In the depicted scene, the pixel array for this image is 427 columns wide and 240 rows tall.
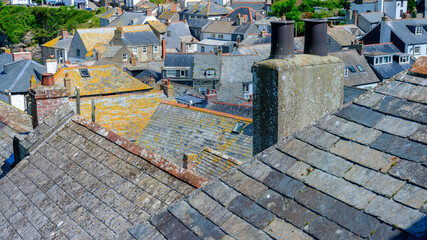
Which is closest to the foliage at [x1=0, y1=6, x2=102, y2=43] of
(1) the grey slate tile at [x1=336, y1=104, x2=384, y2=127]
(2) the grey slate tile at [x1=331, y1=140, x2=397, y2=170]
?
(1) the grey slate tile at [x1=336, y1=104, x2=384, y2=127]

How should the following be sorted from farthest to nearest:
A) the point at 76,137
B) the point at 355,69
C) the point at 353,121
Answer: the point at 355,69, the point at 76,137, the point at 353,121

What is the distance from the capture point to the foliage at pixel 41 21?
102312 mm

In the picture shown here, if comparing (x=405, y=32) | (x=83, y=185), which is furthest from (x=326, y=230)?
(x=405, y=32)

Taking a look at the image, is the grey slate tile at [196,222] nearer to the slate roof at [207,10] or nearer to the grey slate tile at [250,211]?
the grey slate tile at [250,211]

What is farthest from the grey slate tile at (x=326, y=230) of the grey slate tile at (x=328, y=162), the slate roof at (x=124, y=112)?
the slate roof at (x=124, y=112)

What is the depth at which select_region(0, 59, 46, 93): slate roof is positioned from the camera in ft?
155

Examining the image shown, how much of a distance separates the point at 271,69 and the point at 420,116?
2086mm

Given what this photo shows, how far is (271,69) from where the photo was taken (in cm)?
612

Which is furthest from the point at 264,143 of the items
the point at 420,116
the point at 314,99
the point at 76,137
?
the point at 76,137

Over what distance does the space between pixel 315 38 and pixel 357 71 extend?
4527cm

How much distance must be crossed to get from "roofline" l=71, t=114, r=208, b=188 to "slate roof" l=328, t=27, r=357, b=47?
182 ft

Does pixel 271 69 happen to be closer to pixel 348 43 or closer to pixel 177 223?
pixel 177 223

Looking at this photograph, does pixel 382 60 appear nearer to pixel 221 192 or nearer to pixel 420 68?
pixel 420 68

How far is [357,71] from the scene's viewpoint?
165ft
